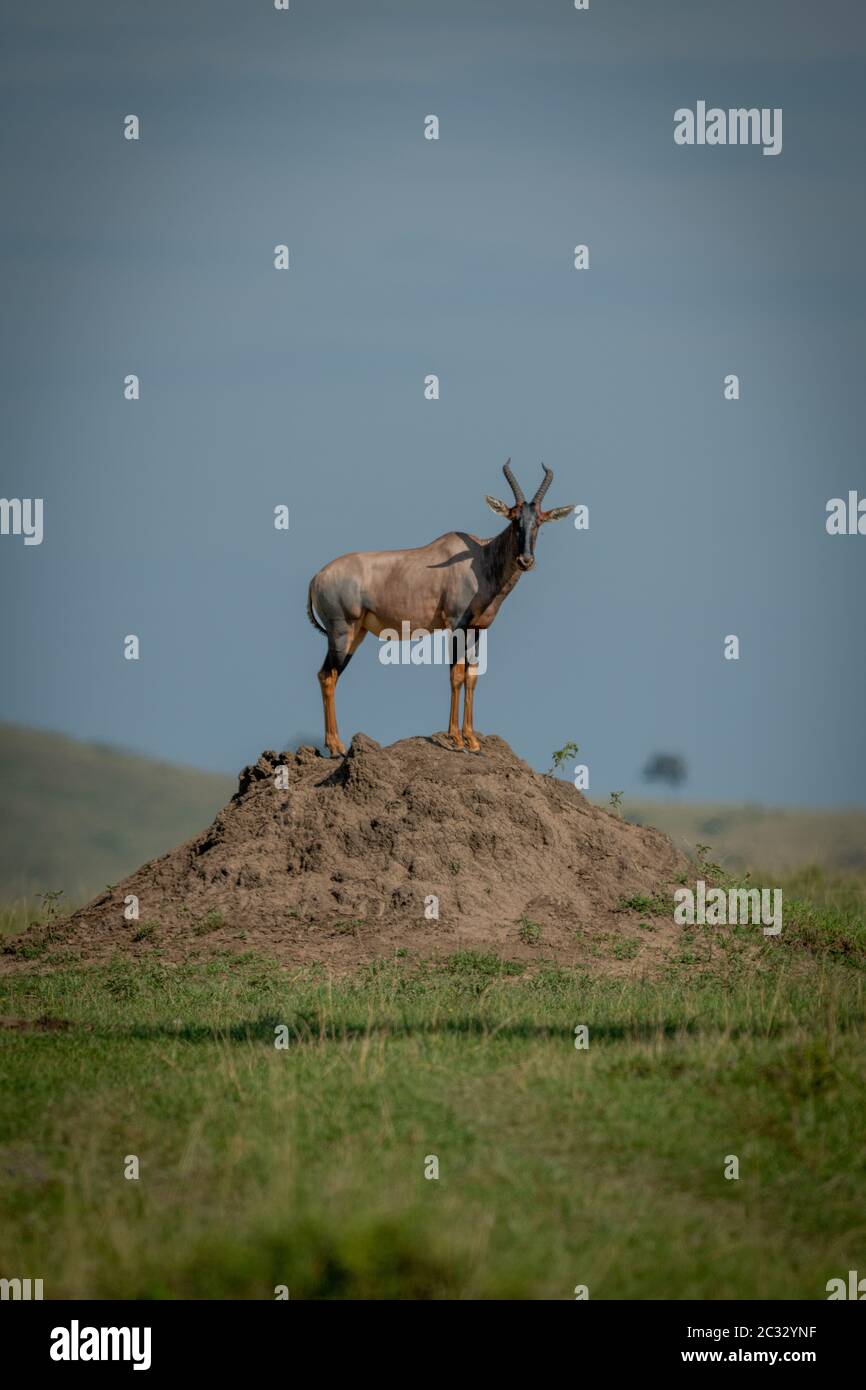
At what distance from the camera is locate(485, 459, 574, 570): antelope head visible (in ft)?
70.5

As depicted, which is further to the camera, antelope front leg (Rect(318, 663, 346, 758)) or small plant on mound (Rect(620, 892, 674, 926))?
antelope front leg (Rect(318, 663, 346, 758))

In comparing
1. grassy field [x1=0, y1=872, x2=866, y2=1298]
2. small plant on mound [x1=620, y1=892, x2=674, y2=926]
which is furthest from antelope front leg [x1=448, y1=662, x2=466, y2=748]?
grassy field [x1=0, y1=872, x2=866, y2=1298]

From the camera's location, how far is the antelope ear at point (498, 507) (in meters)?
21.9

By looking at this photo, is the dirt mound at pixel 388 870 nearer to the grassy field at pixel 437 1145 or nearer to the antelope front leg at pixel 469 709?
the antelope front leg at pixel 469 709

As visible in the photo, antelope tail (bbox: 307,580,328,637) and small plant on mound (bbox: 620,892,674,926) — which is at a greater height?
antelope tail (bbox: 307,580,328,637)

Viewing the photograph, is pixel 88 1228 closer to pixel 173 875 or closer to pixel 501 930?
pixel 501 930

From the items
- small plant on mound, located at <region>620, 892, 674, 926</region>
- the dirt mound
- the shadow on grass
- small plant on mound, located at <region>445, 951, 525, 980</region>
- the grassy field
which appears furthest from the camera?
small plant on mound, located at <region>620, 892, 674, 926</region>

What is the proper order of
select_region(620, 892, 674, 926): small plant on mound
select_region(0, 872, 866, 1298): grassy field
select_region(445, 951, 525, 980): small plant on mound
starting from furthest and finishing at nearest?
select_region(620, 892, 674, 926): small plant on mound
select_region(445, 951, 525, 980): small plant on mound
select_region(0, 872, 866, 1298): grassy field

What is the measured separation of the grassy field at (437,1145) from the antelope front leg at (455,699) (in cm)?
482

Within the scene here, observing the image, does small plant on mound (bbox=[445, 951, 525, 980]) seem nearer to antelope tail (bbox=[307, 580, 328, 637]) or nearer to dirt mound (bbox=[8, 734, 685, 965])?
dirt mound (bbox=[8, 734, 685, 965])

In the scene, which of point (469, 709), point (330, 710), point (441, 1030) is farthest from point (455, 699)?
point (441, 1030)

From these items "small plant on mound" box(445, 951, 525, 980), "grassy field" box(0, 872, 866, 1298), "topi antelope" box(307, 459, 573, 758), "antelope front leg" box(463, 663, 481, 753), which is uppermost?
"topi antelope" box(307, 459, 573, 758)

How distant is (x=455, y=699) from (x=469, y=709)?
10.3 inches
